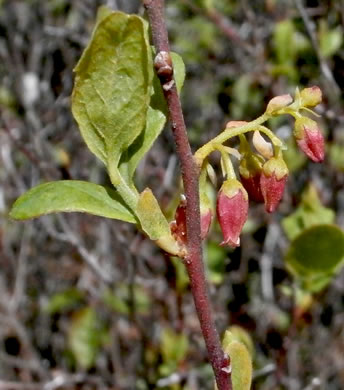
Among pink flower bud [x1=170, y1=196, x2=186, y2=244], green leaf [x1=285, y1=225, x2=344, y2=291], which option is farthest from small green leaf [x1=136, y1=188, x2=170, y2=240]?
green leaf [x1=285, y1=225, x2=344, y2=291]

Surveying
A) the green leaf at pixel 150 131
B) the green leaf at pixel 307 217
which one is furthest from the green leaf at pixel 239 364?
the green leaf at pixel 307 217

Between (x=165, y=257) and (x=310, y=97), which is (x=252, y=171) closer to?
(x=310, y=97)

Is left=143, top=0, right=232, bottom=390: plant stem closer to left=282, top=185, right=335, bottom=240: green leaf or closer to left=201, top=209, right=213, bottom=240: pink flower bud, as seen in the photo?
left=201, top=209, right=213, bottom=240: pink flower bud

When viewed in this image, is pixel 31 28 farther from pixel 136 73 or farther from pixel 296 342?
pixel 136 73

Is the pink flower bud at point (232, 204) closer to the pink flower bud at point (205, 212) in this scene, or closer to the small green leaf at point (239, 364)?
the pink flower bud at point (205, 212)

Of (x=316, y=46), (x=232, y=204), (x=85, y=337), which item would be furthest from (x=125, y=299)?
(x=232, y=204)

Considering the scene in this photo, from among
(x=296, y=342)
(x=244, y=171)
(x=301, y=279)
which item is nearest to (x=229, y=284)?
(x=296, y=342)
